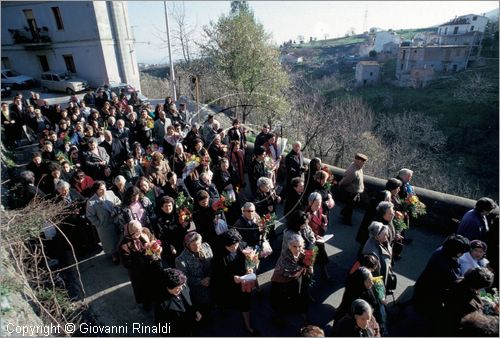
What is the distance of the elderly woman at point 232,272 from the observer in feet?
15.0

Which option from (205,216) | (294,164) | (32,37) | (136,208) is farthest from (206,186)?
(32,37)

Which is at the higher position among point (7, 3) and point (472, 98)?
point (7, 3)

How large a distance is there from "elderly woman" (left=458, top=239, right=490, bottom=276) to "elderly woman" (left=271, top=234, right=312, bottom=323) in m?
2.24

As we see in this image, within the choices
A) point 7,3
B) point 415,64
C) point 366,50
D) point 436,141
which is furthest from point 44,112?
point 366,50

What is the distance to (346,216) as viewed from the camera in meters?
7.68

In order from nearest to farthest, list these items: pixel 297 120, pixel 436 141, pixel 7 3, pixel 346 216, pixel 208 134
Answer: pixel 346 216 < pixel 208 134 < pixel 7 3 < pixel 297 120 < pixel 436 141

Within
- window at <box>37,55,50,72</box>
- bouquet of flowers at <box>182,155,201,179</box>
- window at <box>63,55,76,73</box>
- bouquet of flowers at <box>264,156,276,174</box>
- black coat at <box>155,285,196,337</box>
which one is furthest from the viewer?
window at <box>37,55,50,72</box>

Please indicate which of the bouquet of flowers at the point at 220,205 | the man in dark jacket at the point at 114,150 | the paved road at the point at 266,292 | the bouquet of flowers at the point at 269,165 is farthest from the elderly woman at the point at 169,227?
the man in dark jacket at the point at 114,150

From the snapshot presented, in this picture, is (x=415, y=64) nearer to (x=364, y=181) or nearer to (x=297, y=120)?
(x=297, y=120)

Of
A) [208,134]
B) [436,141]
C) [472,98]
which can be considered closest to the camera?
[208,134]

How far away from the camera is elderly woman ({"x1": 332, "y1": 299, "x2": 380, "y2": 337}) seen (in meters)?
3.56

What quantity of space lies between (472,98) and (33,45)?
5864 cm

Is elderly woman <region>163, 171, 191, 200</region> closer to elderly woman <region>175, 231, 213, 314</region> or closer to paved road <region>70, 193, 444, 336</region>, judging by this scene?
paved road <region>70, 193, 444, 336</region>

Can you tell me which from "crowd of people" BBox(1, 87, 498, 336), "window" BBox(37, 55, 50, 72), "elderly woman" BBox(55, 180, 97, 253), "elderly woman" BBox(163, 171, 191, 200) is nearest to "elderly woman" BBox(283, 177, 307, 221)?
"crowd of people" BBox(1, 87, 498, 336)
